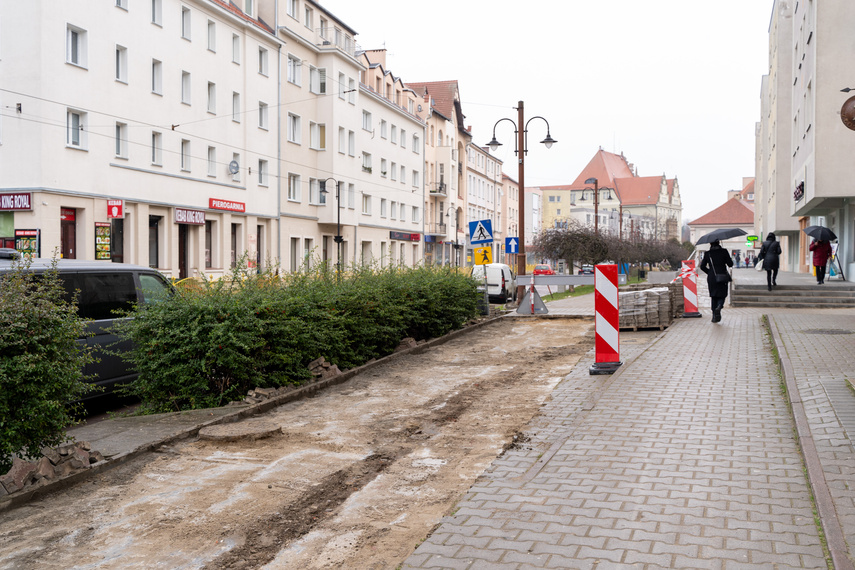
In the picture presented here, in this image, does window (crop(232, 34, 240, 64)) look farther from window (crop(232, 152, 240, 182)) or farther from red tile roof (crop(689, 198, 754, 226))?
red tile roof (crop(689, 198, 754, 226))

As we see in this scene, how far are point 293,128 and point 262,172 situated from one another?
5.12 m

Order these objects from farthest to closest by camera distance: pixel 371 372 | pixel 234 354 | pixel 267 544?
pixel 371 372
pixel 234 354
pixel 267 544

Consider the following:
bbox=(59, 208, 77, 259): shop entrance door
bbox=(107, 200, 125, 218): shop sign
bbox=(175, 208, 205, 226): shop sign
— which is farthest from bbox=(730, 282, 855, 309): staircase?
bbox=(59, 208, 77, 259): shop entrance door

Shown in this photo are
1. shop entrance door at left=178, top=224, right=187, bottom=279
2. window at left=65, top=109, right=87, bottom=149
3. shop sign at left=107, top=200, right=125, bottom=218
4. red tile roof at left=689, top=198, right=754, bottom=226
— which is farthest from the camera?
red tile roof at left=689, top=198, right=754, bottom=226

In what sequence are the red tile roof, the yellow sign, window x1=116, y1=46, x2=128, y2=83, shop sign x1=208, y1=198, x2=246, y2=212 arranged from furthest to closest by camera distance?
the red tile roof
shop sign x1=208, y1=198, x2=246, y2=212
window x1=116, y1=46, x2=128, y2=83
the yellow sign

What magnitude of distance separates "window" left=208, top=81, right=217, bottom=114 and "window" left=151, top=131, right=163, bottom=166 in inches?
177

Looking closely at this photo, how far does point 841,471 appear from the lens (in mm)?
5602

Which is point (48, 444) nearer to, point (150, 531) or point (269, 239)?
point (150, 531)

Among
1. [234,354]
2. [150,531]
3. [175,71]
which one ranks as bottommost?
[150,531]

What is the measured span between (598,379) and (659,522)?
564 cm

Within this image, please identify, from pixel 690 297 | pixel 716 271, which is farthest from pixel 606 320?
pixel 690 297

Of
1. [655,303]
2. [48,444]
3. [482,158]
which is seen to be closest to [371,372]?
[48,444]

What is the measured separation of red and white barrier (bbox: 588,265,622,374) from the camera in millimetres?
10742

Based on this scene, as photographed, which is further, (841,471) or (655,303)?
(655,303)
